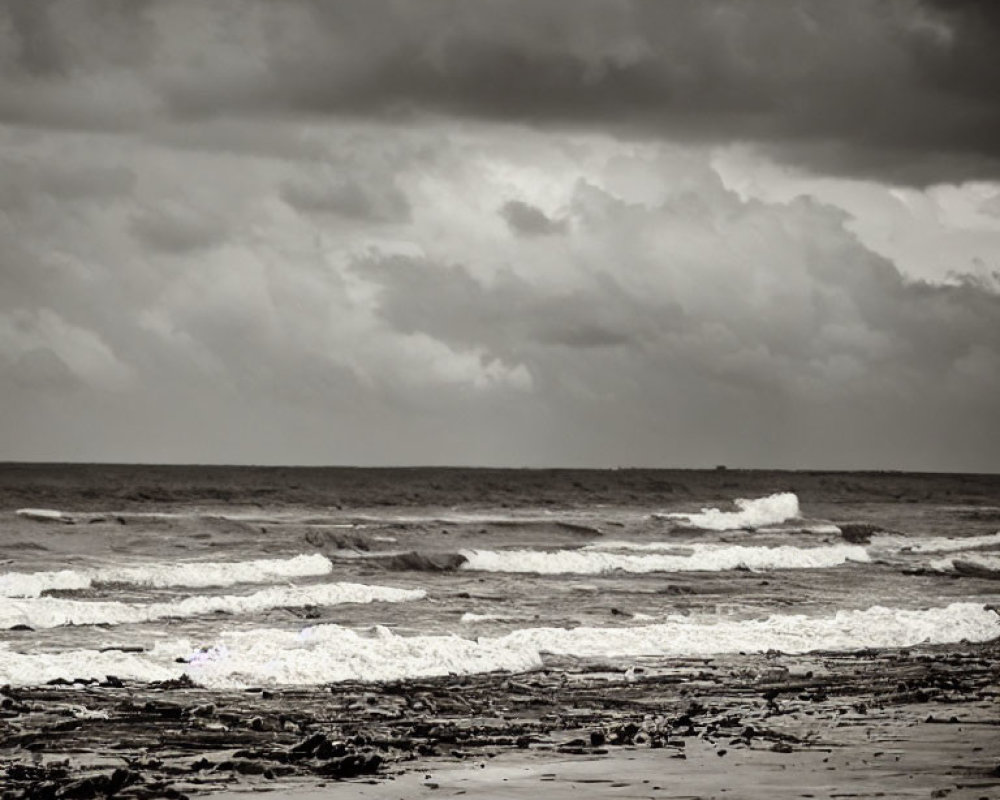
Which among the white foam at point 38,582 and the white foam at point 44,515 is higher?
the white foam at point 44,515

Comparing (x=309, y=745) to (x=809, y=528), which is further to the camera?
(x=809, y=528)

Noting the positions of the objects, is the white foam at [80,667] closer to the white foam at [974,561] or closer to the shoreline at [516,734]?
the shoreline at [516,734]

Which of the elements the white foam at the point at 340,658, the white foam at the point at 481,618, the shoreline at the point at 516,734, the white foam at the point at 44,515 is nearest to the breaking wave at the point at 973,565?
the white foam at the point at 481,618

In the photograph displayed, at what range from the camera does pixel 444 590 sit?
3089 centimetres

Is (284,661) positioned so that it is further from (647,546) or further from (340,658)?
(647,546)

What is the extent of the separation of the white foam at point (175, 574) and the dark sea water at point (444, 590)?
74 mm

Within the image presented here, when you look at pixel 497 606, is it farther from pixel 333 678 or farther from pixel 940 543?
pixel 940 543

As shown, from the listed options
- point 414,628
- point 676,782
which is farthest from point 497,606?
point 676,782

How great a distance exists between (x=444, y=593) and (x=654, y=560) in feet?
41.6

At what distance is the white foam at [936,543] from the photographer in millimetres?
49625

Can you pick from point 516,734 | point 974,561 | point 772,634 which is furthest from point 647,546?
point 516,734

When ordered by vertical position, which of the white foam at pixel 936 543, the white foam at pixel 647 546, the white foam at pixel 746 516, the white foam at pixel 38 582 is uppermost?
the white foam at pixel 746 516

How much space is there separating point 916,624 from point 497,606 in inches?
308

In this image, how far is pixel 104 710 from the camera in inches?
600
